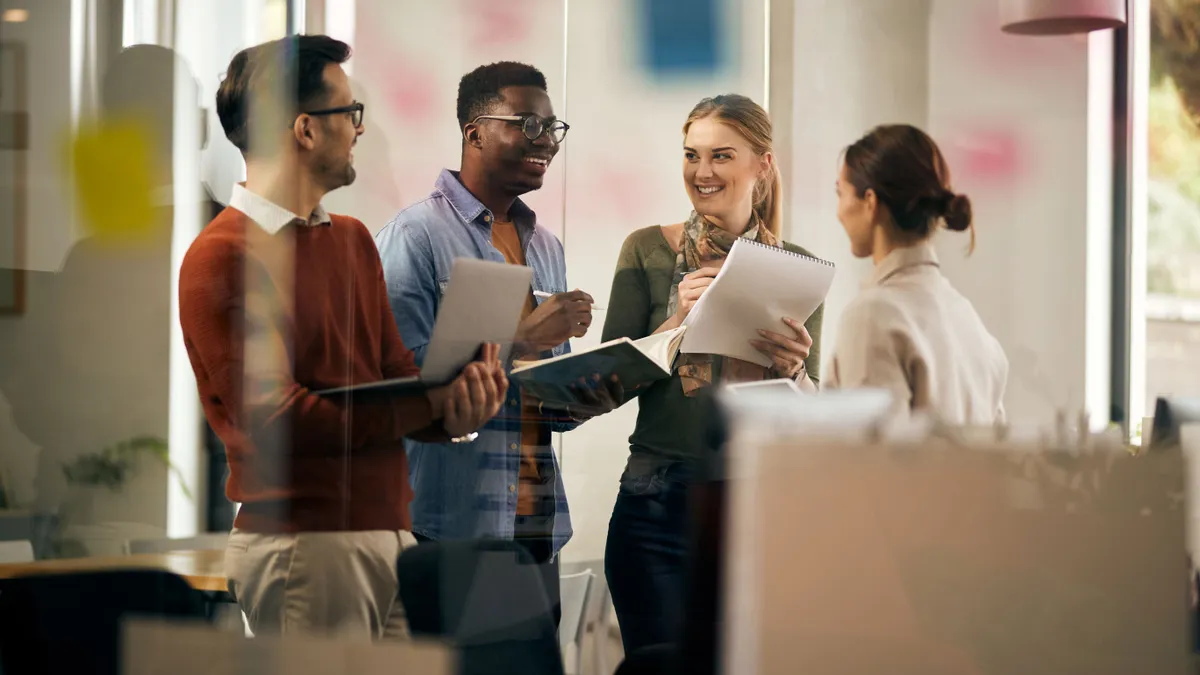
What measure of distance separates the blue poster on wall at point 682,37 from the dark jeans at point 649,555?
0.51 metres

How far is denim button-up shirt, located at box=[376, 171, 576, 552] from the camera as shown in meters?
1.38

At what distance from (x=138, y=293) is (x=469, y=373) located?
542 millimetres

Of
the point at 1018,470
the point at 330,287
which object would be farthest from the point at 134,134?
the point at 1018,470

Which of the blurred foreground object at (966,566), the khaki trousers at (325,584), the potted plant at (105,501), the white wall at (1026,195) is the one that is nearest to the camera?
the blurred foreground object at (966,566)

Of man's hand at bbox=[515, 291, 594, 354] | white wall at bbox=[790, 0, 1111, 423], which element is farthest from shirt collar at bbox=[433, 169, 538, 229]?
white wall at bbox=[790, 0, 1111, 423]

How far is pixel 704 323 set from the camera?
1339 millimetres

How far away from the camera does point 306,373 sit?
1434mm

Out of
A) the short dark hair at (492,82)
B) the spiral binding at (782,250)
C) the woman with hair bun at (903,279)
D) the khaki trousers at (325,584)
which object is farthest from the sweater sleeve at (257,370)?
the woman with hair bun at (903,279)

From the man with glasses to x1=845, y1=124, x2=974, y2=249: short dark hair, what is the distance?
Answer: 0.38 m

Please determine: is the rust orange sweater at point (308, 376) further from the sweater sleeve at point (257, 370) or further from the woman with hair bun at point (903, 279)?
the woman with hair bun at point (903, 279)

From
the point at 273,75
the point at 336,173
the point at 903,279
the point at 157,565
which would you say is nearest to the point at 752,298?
the point at 903,279

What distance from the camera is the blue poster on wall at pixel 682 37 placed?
1354 mm

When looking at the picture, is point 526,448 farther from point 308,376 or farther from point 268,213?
point 268,213

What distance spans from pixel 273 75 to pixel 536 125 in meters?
0.38
